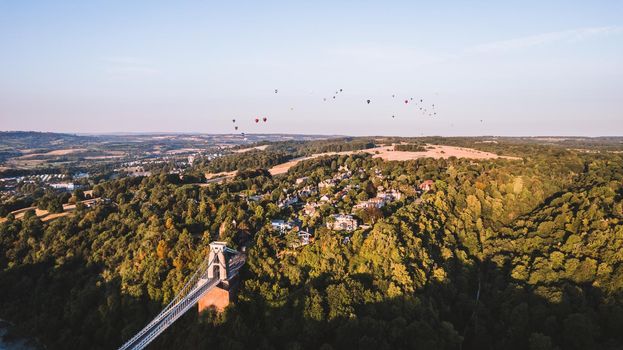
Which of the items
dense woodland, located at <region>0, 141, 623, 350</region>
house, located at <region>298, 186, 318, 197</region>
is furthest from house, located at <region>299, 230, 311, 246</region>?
house, located at <region>298, 186, 318, 197</region>

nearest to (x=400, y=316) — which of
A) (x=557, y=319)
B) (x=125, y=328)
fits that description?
(x=557, y=319)

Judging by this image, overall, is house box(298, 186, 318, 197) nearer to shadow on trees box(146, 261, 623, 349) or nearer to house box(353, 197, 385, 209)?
house box(353, 197, 385, 209)

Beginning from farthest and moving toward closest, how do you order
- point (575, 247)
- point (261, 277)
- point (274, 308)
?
1. point (575, 247)
2. point (261, 277)
3. point (274, 308)

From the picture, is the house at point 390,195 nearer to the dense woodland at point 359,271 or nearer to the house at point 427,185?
the dense woodland at point 359,271

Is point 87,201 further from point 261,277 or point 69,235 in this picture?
point 261,277

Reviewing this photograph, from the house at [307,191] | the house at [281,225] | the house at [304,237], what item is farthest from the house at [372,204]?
the house at [307,191]
